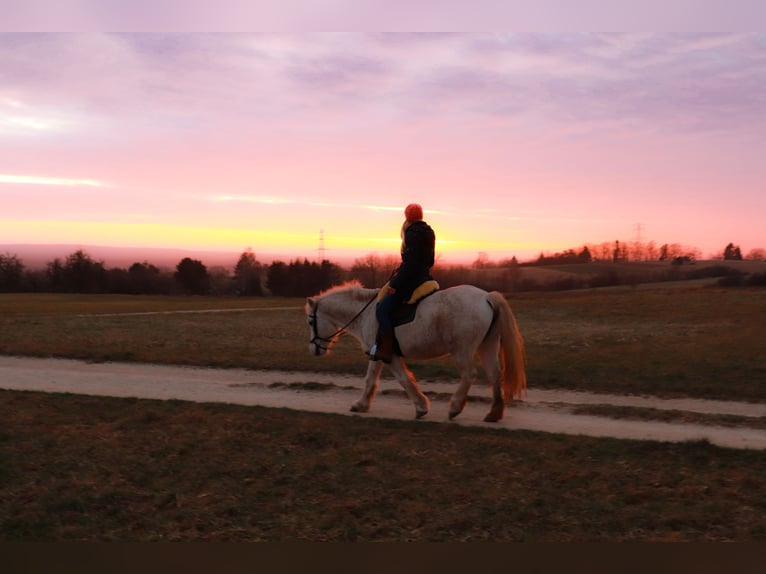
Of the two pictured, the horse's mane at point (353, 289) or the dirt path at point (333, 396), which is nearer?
the dirt path at point (333, 396)

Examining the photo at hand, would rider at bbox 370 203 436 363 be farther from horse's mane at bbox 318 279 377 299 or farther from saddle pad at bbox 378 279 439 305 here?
horse's mane at bbox 318 279 377 299

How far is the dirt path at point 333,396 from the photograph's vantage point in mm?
8938

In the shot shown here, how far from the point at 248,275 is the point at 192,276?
7.34 m

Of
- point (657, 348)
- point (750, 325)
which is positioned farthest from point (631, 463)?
point (750, 325)

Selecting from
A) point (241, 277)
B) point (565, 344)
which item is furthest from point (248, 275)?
point (565, 344)

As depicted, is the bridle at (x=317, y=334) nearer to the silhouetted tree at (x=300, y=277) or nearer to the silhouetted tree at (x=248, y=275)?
the silhouetted tree at (x=300, y=277)

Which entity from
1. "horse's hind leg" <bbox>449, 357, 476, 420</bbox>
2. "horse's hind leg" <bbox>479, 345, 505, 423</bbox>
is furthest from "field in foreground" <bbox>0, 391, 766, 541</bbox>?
"horse's hind leg" <bbox>479, 345, 505, 423</bbox>

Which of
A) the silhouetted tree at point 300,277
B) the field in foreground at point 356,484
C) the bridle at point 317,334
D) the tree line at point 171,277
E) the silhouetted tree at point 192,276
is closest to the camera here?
the field in foreground at point 356,484

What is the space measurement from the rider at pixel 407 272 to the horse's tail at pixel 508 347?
1.12 m

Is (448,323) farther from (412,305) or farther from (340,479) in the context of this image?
(340,479)

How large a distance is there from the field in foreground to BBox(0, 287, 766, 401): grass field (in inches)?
223

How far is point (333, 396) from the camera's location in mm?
11562

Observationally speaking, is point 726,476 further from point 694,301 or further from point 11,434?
point 694,301

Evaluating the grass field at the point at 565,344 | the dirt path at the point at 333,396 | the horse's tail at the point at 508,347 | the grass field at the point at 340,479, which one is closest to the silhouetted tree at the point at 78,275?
the grass field at the point at 565,344
